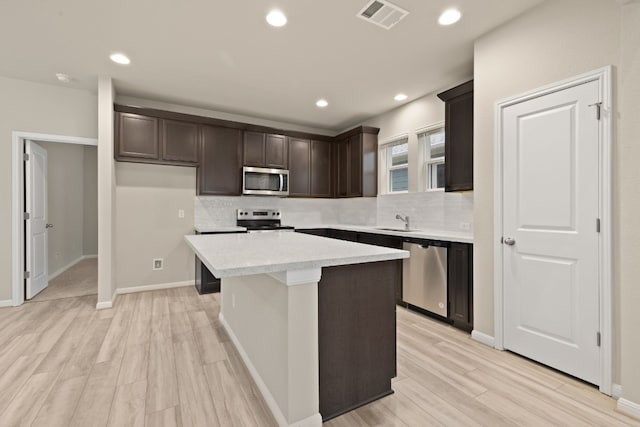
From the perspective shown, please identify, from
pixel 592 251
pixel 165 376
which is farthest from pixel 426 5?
pixel 165 376

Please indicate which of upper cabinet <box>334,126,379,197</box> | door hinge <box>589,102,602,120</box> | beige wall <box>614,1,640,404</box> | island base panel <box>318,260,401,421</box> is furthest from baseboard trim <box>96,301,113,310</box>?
door hinge <box>589,102,602,120</box>

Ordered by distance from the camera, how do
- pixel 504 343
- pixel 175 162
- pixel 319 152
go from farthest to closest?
pixel 319 152 < pixel 175 162 < pixel 504 343

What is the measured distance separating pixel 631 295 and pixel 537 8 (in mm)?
2050

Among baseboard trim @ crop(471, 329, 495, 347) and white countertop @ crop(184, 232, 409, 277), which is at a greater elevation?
white countertop @ crop(184, 232, 409, 277)

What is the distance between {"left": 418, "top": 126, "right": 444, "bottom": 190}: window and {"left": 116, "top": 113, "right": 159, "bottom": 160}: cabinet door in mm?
3607

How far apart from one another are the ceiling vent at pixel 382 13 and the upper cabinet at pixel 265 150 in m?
2.73

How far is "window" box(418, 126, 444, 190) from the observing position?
3.82m

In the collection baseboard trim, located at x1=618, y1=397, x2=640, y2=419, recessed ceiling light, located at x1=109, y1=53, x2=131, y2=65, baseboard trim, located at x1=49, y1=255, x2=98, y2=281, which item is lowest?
baseboard trim, located at x1=618, y1=397, x2=640, y2=419

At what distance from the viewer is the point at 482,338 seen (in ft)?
8.40

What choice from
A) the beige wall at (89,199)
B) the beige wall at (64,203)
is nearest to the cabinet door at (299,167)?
the beige wall at (64,203)

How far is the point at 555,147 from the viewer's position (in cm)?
209

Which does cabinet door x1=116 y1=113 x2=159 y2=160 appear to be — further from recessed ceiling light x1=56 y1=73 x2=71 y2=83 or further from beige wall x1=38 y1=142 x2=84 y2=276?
beige wall x1=38 y1=142 x2=84 y2=276

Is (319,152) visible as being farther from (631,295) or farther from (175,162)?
(631,295)

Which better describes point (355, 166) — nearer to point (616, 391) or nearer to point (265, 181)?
point (265, 181)
